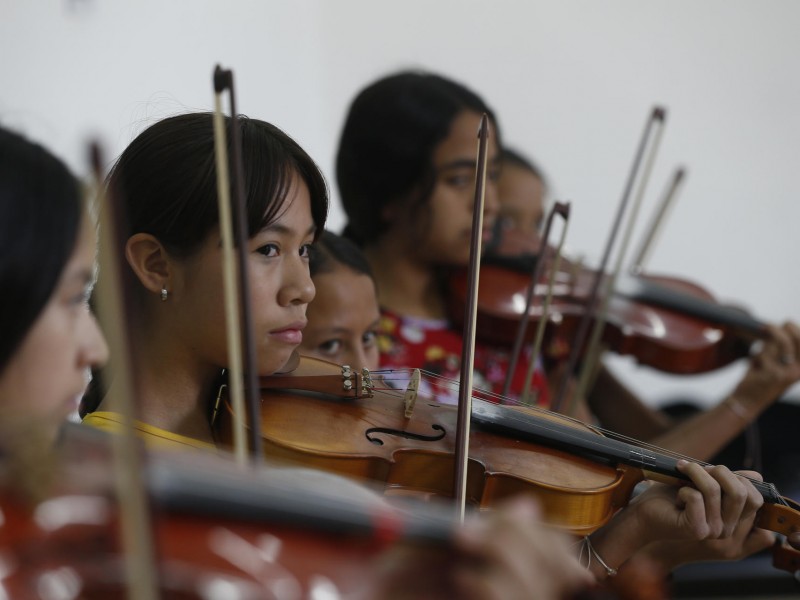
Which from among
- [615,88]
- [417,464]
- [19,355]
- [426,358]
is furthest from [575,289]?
[615,88]

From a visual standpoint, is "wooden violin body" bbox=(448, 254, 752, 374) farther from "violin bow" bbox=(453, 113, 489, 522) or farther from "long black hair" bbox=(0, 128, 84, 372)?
"long black hair" bbox=(0, 128, 84, 372)

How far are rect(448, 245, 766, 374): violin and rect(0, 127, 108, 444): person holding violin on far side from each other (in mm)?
806

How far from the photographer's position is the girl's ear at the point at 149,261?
32.4 inches

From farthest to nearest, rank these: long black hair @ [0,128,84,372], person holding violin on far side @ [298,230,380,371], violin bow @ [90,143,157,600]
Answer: person holding violin on far side @ [298,230,380,371] → long black hair @ [0,128,84,372] → violin bow @ [90,143,157,600]

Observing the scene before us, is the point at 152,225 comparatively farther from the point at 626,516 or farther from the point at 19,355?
the point at 626,516

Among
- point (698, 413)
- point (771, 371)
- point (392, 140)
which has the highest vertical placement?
point (392, 140)

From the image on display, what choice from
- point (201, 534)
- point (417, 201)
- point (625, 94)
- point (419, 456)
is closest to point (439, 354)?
point (417, 201)

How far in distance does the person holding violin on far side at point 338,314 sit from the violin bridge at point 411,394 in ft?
0.42

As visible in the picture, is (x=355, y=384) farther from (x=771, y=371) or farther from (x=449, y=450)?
(x=771, y=371)

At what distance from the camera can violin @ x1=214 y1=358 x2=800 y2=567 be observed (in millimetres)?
795

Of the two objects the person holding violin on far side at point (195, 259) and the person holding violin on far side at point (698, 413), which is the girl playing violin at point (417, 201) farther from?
the person holding violin on far side at point (195, 259)

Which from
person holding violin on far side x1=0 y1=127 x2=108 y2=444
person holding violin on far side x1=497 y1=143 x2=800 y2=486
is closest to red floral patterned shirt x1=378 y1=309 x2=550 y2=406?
person holding violin on far side x1=497 y1=143 x2=800 y2=486

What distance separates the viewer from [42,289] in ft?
1.78

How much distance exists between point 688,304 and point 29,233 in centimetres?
108
